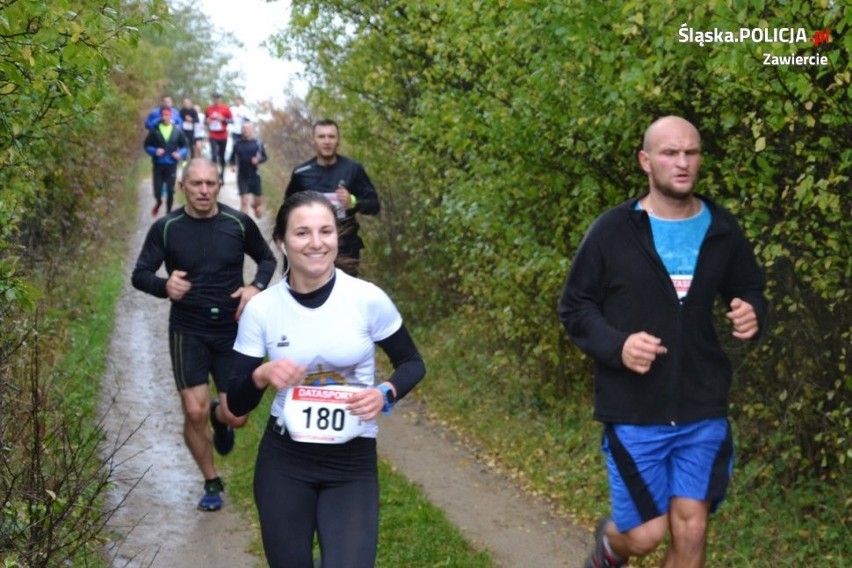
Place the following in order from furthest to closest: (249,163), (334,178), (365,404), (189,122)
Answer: (189,122), (249,163), (334,178), (365,404)

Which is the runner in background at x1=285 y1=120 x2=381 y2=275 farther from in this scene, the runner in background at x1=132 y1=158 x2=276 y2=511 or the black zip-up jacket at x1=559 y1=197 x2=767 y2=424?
the black zip-up jacket at x1=559 y1=197 x2=767 y2=424

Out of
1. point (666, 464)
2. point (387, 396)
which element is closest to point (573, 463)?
point (666, 464)

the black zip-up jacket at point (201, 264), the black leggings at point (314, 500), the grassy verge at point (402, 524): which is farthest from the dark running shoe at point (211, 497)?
the black leggings at point (314, 500)

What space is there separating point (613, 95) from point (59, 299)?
8.12 m

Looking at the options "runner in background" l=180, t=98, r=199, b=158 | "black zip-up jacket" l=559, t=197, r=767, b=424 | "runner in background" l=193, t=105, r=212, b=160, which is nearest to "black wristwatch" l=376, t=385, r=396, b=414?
"black zip-up jacket" l=559, t=197, r=767, b=424

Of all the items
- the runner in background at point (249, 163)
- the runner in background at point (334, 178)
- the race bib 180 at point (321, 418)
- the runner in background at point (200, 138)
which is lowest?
the race bib 180 at point (321, 418)

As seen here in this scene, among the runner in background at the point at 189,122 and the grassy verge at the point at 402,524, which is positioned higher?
the runner in background at the point at 189,122

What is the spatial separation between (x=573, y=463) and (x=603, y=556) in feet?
12.4

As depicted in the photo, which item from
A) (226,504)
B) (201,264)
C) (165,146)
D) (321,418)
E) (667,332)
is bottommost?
(226,504)

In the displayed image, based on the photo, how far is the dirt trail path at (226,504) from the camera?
299 inches

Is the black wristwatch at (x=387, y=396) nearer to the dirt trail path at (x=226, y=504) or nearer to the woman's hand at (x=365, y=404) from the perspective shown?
the woman's hand at (x=365, y=404)

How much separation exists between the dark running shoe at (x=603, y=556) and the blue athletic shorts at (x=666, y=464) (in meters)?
0.24

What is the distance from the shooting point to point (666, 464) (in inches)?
214

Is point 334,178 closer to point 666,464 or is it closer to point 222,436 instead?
point 222,436
